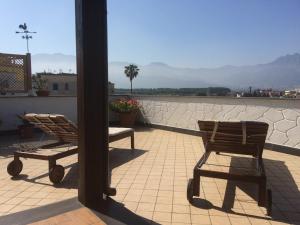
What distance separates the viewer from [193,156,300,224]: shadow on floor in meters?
3.52

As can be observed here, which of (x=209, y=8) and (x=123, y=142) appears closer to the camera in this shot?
(x=123, y=142)

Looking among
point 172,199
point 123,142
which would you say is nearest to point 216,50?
→ point 123,142

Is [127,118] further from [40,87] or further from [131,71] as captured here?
[131,71]

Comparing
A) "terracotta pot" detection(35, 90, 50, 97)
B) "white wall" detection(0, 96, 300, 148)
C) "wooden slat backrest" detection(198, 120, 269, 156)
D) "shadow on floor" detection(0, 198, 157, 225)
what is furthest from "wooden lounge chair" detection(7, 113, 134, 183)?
"terracotta pot" detection(35, 90, 50, 97)

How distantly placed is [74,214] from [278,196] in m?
2.70

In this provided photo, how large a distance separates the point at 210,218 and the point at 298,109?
14.5 feet

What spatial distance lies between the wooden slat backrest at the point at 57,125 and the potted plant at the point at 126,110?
4.89 meters

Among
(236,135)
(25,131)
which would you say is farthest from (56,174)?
(25,131)

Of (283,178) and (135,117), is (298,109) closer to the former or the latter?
(283,178)

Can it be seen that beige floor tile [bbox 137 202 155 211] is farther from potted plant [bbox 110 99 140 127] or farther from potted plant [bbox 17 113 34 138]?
potted plant [bbox 110 99 140 127]

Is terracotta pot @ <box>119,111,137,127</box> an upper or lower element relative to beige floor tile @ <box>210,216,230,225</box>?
upper

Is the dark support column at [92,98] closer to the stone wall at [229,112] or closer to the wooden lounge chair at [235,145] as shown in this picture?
the wooden lounge chair at [235,145]

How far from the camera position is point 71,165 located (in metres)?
5.62

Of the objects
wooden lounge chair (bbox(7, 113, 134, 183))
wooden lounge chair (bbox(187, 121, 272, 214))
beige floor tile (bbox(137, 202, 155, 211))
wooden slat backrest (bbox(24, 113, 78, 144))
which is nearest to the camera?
beige floor tile (bbox(137, 202, 155, 211))
